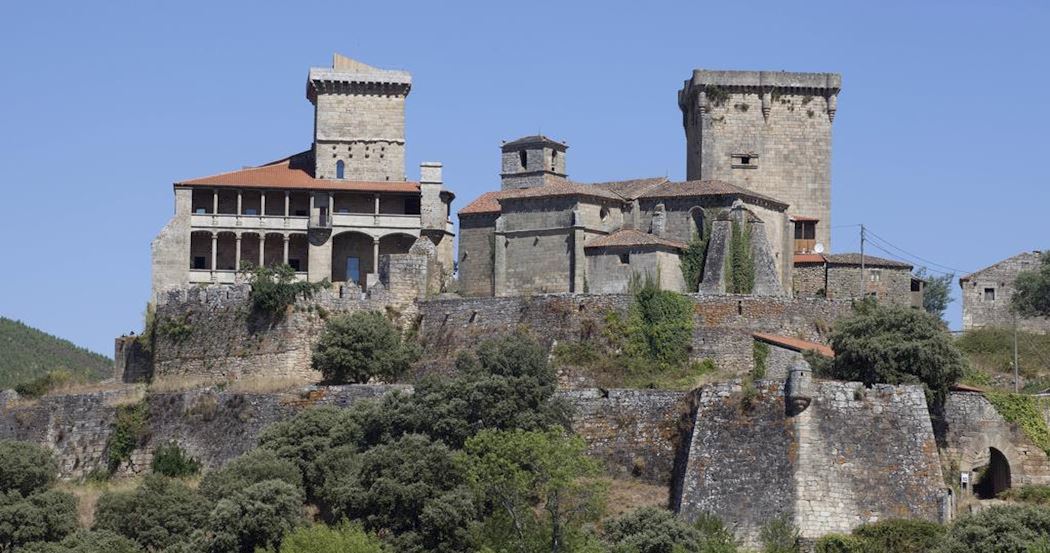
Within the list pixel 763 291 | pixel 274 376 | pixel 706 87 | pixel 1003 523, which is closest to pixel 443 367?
pixel 274 376

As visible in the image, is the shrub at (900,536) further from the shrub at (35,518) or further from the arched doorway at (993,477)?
the shrub at (35,518)

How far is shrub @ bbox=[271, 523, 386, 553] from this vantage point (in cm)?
5284

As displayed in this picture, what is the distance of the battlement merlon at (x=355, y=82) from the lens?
271 feet

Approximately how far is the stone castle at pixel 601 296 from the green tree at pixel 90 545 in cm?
778

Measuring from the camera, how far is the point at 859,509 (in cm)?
5300

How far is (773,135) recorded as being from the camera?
264 ft

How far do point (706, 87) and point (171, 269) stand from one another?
20.2m

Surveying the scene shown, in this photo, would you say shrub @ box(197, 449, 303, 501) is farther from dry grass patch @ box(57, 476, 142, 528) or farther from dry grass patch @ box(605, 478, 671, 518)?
dry grass patch @ box(605, 478, 671, 518)

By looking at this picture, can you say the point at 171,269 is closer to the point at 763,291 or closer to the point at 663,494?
the point at 763,291

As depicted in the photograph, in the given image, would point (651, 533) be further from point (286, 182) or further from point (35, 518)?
point (286, 182)

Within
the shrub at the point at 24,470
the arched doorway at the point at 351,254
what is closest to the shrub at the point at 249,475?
the shrub at the point at 24,470

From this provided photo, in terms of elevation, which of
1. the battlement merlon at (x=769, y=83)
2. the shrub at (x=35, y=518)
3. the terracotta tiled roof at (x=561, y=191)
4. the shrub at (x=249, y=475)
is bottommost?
the shrub at (x=35, y=518)

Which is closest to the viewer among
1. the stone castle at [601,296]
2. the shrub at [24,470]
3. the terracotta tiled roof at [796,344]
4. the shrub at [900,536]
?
the shrub at [900,536]

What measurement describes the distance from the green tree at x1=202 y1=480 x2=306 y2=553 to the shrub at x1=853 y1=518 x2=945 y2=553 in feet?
47.1
